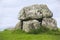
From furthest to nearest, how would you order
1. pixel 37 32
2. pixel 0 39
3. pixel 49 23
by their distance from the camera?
1. pixel 49 23
2. pixel 37 32
3. pixel 0 39

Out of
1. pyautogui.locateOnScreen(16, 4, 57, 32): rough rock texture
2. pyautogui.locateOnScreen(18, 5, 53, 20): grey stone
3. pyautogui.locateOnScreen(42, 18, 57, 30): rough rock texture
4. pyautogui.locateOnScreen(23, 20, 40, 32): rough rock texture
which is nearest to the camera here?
pyautogui.locateOnScreen(23, 20, 40, 32): rough rock texture

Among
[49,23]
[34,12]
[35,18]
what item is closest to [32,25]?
[35,18]

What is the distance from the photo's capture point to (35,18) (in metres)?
26.6

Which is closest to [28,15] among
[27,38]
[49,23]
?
[49,23]

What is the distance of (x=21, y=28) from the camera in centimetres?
2705

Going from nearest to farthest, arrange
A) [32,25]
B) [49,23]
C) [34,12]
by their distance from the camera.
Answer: [32,25] < [49,23] < [34,12]

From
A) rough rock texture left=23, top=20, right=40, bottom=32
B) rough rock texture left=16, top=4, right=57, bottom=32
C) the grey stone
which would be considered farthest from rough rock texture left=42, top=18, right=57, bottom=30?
rough rock texture left=23, top=20, right=40, bottom=32

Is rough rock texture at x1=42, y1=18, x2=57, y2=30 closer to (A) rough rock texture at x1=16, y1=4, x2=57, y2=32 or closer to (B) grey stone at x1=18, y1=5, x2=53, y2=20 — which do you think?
(A) rough rock texture at x1=16, y1=4, x2=57, y2=32

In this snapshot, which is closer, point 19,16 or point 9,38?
point 9,38

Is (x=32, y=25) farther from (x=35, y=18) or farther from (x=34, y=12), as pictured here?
(x=34, y=12)

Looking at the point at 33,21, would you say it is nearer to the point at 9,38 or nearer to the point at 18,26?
the point at 18,26

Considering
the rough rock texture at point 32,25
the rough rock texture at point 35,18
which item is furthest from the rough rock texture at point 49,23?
the rough rock texture at point 32,25

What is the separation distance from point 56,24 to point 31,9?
3535mm

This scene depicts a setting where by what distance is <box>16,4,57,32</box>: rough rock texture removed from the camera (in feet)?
82.6
